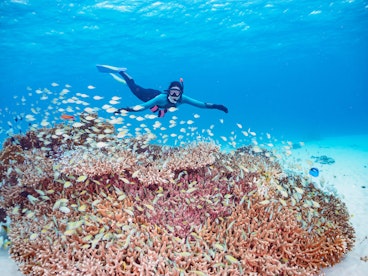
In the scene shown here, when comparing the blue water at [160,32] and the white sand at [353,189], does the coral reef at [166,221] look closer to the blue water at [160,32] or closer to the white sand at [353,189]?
the white sand at [353,189]

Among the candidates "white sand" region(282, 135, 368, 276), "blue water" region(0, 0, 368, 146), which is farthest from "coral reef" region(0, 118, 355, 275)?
"blue water" region(0, 0, 368, 146)

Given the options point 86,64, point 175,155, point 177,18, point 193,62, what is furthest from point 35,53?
point 175,155

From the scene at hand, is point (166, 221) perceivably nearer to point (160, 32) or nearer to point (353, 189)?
point (353, 189)

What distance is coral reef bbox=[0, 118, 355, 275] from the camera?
4.25 m

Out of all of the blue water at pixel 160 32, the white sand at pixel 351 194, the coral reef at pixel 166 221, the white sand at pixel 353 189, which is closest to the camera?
the coral reef at pixel 166 221

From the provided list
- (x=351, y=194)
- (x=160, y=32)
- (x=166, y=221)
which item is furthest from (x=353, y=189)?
(x=160, y=32)

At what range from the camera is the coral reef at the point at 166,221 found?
4250 millimetres

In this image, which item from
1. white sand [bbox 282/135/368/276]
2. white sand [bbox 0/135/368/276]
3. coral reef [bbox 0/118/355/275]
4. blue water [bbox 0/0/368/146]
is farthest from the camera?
blue water [bbox 0/0/368/146]

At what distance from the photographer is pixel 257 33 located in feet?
119

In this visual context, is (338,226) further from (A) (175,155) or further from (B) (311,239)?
(A) (175,155)

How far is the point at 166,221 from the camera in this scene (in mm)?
5039

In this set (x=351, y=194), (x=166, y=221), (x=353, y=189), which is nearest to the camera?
(x=166, y=221)

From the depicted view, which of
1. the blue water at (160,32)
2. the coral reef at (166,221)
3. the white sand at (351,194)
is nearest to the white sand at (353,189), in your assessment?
the white sand at (351,194)

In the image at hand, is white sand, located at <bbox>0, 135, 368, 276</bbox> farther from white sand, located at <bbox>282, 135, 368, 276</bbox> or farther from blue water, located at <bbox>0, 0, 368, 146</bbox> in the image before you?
blue water, located at <bbox>0, 0, 368, 146</bbox>
